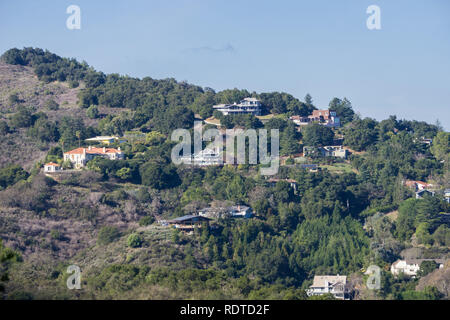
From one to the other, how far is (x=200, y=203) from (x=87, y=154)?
9424mm

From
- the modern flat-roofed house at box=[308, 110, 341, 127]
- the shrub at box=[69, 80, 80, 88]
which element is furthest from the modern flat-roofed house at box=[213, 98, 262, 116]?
the shrub at box=[69, 80, 80, 88]

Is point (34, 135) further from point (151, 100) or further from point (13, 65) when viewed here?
point (13, 65)

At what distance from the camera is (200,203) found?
5119 cm

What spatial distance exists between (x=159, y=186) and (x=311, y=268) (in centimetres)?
1232

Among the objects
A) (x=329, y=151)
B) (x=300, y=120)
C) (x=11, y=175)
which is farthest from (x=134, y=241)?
(x=300, y=120)

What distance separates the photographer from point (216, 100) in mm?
70812

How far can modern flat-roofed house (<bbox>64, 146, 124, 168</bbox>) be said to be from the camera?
184 feet

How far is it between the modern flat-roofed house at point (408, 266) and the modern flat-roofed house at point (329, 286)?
102 inches

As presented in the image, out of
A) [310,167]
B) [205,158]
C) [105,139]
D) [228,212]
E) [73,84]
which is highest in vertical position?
[73,84]

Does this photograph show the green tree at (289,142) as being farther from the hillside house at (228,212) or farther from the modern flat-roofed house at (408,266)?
the modern flat-roofed house at (408,266)

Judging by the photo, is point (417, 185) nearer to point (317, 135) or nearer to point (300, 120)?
point (317, 135)

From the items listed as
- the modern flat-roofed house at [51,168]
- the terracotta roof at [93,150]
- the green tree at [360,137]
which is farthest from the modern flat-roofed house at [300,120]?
the modern flat-roofed house at [51,168]
